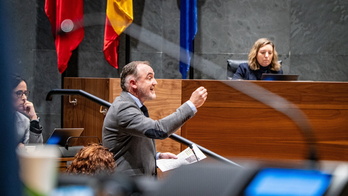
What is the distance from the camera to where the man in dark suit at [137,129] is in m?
3.04

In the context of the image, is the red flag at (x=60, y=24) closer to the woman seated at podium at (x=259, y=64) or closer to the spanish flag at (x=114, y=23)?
the spanish flag at (x=114, y=23)

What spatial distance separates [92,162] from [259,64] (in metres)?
3.04

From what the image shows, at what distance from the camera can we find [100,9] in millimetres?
6875

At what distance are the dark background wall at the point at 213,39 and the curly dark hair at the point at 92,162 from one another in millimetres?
4491

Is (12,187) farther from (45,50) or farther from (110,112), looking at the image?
(45,50)

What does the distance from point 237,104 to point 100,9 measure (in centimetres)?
302

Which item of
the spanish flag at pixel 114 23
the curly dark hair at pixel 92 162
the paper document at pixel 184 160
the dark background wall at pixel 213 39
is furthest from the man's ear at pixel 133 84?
the dark background wall at pixel 213 39

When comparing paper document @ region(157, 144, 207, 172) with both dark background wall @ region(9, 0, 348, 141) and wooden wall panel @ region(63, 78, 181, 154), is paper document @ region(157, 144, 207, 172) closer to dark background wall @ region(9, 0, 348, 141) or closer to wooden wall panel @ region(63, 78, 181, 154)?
wooden wall panel @ region(63, 78, 181, 154)

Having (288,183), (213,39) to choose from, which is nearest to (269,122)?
(213,39)

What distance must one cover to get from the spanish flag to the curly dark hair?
12.2ft

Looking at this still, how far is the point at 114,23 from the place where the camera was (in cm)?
622

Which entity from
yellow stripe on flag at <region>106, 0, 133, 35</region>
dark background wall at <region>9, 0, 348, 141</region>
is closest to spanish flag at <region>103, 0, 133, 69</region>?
yellow stripe on flag at <region>106, 0, 133, 35</region>

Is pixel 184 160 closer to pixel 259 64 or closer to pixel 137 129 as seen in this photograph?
pixel 137 129

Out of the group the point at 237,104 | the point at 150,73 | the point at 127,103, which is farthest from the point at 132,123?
the point at 237,104
